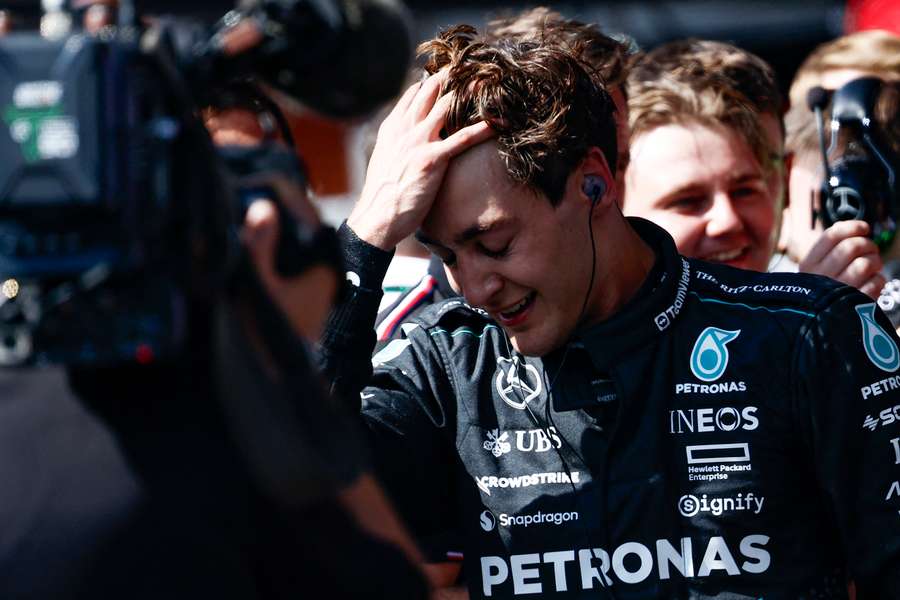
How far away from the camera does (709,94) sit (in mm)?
3264

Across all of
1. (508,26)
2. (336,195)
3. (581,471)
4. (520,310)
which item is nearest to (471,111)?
(520,310)

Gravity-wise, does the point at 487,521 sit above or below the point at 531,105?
below

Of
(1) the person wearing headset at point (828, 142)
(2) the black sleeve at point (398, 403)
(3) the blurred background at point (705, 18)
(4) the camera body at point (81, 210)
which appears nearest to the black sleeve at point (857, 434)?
(1) the person wearing headset at point (828, 142)

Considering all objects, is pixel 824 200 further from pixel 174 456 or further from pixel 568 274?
pixel 174 456

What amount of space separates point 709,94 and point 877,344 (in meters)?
1.19

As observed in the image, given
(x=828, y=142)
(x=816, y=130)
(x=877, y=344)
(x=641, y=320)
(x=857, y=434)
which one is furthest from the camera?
(x=816, y=130)

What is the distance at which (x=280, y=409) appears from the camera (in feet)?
4.74

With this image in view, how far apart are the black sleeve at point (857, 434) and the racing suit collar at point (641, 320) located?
26 centimetres

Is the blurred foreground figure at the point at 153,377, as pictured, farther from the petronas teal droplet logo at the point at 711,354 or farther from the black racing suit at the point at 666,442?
the petronas teal droplet logo at the point at 711,354

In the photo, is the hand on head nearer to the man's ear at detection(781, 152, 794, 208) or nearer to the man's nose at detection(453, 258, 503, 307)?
the man's nose at detection(453, 258, 503, 307)

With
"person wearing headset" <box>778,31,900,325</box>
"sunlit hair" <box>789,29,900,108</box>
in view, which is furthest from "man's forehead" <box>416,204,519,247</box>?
"sunlit hair" <box>789,29,900,108</box>

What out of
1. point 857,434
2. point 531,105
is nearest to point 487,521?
point 857,434

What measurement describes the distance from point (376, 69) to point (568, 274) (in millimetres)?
996

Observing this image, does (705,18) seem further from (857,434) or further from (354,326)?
(857,434)
